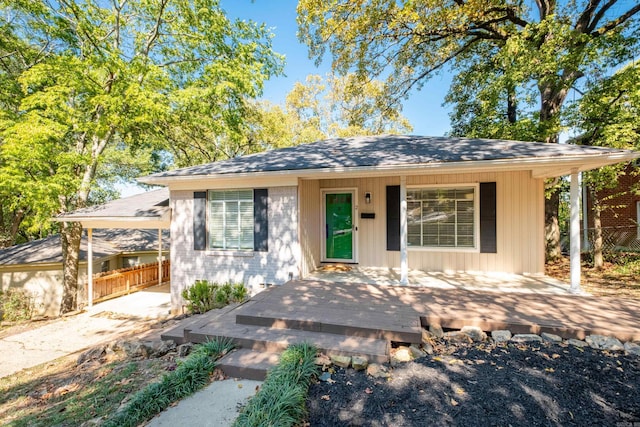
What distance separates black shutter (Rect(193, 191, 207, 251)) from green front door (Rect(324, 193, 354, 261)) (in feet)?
10.0

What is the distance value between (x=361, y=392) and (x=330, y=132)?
18.9 meters

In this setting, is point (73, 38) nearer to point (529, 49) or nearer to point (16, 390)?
point (16, 390)

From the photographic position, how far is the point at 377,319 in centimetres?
382

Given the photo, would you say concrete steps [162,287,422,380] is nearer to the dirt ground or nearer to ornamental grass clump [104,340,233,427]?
ornamental grass clump [104,340,233,427]

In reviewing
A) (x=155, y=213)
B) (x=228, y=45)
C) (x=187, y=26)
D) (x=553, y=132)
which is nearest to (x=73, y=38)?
(x=187, y=26)

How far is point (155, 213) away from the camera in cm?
704

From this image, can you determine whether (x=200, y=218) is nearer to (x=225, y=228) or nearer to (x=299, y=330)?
(x=225, y=228)

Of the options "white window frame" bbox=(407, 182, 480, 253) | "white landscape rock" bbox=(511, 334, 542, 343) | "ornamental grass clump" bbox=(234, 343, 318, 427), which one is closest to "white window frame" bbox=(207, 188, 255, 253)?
"ornamental grass clump" bbox=(234, 343, 318, 427)

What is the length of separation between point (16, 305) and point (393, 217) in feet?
43.7

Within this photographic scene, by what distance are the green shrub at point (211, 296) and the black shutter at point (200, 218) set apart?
3.60ft

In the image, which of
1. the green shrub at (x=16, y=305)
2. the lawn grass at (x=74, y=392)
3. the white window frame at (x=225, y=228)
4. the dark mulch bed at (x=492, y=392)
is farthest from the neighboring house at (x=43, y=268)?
the dark mulch bed at (x=492, y=392)

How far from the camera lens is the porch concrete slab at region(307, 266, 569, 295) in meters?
5.32

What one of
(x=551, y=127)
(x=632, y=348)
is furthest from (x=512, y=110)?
(x=632, y=348)

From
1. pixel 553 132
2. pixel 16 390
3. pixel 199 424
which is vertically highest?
pixel 553 132
